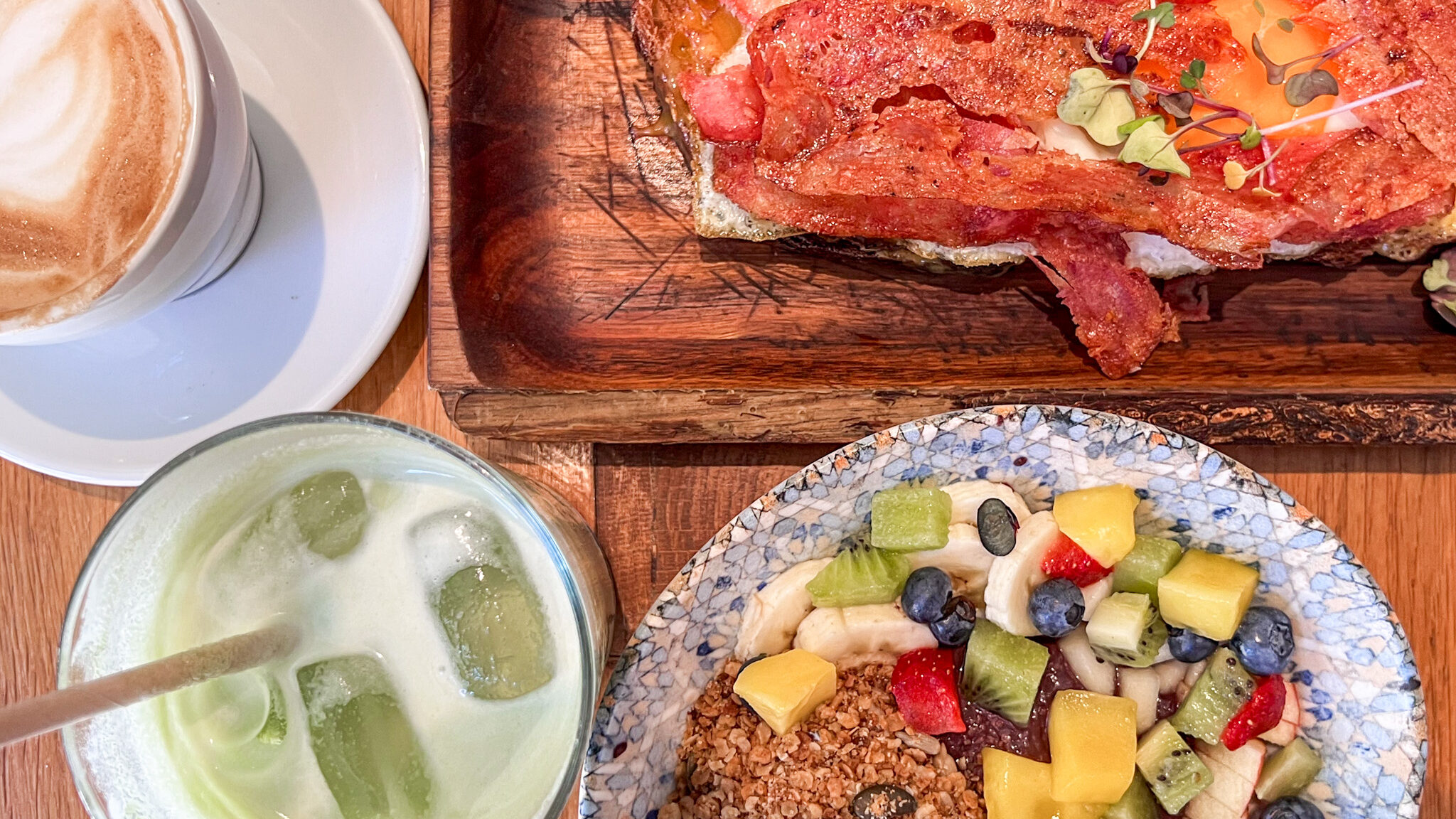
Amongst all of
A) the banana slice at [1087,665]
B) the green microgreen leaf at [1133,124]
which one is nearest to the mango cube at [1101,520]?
the banana slice at [1087,665]

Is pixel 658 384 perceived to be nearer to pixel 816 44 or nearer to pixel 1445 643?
pixel 816 44

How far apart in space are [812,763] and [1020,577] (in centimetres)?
33

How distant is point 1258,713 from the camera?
1.11 metres

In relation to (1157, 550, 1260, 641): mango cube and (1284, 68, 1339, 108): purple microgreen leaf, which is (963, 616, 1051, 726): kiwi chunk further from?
(1284, 68, 1339, 108): purple microgreen leaf

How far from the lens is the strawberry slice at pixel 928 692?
1115 mm

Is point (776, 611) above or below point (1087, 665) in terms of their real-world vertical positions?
above

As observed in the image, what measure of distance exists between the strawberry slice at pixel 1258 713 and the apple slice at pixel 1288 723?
21 mm

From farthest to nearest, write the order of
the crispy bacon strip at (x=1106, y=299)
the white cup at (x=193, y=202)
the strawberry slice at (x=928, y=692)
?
the crispy bacon strip at (x=1106, y=299)
the strawberry slice at (x=928, y=692)
the white cup at (x=193, y=202)

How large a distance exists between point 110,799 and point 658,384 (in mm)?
772

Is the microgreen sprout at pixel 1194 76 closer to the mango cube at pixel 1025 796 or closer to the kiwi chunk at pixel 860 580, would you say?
the kiwi chunk at pixel 860 580

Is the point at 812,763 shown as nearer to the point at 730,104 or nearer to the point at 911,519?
the point at 911,519

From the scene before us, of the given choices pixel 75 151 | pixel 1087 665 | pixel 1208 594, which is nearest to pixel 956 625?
pixel 1087 665

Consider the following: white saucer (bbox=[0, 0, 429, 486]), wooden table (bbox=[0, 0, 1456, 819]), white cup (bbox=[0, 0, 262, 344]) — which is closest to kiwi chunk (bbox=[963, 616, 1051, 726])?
wooden table (bbox=[0, 0, 1456, 819])

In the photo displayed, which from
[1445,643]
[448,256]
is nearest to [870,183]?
[448,256]
